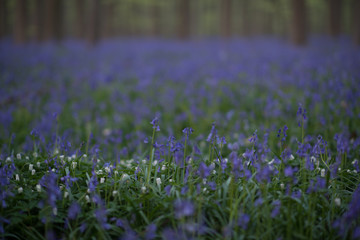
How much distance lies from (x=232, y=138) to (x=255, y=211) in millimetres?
2432

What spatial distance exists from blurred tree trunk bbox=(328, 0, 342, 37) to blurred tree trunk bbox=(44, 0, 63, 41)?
22034mm

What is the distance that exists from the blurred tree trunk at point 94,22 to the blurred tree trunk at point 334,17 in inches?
743

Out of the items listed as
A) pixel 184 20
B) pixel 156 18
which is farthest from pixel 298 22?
pixel 156 18

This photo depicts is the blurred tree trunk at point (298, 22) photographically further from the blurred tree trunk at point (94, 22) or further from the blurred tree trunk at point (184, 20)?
the blurred tree trunk at point (184, 20)

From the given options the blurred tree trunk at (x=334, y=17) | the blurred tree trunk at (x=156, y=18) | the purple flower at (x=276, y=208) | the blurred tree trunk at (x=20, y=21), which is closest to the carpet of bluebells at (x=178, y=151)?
the purple flower at (x=276, y=208)

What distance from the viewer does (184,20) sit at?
25078 mm

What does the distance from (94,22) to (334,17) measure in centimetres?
2052

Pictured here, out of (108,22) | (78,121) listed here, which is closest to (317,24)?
(108,22)

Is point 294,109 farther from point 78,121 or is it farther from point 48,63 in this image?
point 48,63

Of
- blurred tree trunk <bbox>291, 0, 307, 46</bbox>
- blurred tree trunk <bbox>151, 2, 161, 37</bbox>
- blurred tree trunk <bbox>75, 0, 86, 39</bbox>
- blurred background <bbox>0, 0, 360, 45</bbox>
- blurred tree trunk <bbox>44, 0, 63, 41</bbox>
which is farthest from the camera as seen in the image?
blurred tree trunk <bbox>151, 2, 161, 37</bbox>

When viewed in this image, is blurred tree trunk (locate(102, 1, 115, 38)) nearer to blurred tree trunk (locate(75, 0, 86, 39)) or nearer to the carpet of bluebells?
blurred tree trunk (locate(75, 0, 86, 39))

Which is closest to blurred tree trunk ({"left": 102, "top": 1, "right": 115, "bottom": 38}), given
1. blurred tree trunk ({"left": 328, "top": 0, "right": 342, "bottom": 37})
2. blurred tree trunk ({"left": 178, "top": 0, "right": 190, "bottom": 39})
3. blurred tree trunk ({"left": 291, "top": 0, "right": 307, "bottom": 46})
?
blurred tree trunk ({"left": 178, "top": 0, "right": 190, "bottom": 39})

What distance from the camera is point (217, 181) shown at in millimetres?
2404

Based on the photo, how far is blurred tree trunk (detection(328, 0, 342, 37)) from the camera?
23.1 metres
